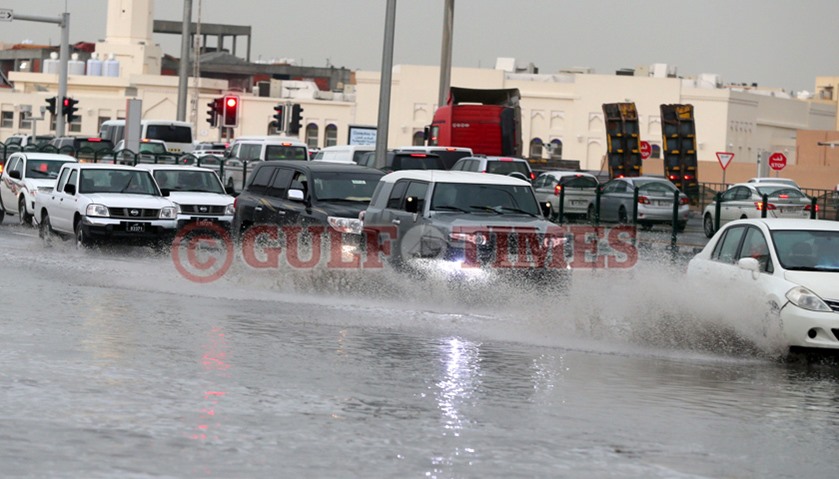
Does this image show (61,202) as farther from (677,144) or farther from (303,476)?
(677,144)

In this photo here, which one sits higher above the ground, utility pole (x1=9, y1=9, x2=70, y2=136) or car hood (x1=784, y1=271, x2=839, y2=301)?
utility pole (x1=9, y1=9, x2=70, y2=136)

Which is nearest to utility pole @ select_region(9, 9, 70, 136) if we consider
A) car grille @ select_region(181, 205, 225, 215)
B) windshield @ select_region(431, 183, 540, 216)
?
car grille @ select_region(181, 205, 225, 215)

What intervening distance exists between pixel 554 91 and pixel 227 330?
265 ft

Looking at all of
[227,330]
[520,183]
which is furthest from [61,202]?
[227,330]

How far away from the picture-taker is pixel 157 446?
26.3 ft

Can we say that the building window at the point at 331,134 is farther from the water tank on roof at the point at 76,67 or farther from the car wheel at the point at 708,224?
the car wheel at the point at 708,224

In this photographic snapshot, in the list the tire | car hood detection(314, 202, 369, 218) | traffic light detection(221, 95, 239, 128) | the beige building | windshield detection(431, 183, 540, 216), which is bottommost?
the tire

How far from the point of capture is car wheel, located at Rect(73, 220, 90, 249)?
2477cm

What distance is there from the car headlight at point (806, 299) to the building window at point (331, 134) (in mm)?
88748

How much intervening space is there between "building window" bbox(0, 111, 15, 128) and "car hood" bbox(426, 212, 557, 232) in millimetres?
92174

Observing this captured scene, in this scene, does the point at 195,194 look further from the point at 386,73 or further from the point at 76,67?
the point at 76,67

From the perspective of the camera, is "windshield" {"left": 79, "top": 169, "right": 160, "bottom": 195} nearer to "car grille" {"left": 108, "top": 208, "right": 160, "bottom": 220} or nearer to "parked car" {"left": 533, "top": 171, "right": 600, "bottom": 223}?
"car grille" {"left": 108, "top": 208, "right": 160, "bottom": 220}

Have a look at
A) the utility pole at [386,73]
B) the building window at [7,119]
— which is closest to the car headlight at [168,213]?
the utility pole at [386,73]

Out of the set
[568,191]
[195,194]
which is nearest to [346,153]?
[568,191]
